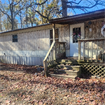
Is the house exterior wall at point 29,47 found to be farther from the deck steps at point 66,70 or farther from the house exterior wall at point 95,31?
the house exterior wall at point 95,31

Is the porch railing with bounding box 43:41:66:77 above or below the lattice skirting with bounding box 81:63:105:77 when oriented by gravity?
above

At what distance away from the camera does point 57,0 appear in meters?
17.0

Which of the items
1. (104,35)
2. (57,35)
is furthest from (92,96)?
(57,35)

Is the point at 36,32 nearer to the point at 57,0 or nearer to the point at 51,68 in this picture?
the point at 51,68

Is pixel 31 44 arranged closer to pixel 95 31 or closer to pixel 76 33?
pixel 76 33

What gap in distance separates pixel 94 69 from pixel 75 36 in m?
2.75

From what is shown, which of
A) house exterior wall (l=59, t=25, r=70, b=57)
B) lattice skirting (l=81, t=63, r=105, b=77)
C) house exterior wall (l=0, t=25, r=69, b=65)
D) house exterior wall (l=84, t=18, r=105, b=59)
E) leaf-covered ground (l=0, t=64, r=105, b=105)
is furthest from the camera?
house exterior wall (l=0, t=25, r=69, b=65)

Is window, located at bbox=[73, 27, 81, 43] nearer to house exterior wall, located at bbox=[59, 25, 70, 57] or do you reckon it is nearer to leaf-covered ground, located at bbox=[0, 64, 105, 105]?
house exterior wall, located at bbox=[59, 25, 70, 57]

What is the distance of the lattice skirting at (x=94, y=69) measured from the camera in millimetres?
5090

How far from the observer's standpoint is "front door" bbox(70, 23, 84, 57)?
6.79 meters

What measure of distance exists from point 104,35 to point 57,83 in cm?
414

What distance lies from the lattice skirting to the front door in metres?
1.80

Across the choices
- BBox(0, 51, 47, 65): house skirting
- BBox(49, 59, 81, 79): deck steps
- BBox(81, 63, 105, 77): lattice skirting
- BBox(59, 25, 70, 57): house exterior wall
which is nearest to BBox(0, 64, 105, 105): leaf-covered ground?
BBox(49, 59, 81, 79): deck steps

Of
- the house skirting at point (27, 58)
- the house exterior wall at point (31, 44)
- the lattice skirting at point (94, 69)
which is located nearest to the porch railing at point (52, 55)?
the house exterior wall at point (31, 44)
